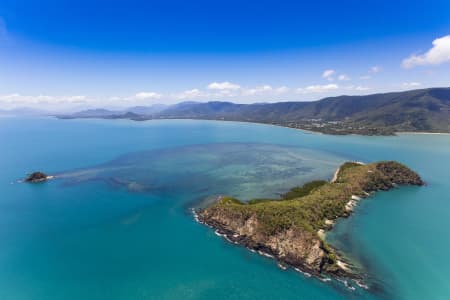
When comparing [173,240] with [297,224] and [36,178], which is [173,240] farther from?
[36,178]

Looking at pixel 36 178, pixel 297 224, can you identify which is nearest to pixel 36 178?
pixel 36 178

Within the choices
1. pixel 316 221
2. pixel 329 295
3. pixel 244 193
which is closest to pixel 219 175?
pixel 244 193

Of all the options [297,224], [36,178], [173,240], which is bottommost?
[173,240]

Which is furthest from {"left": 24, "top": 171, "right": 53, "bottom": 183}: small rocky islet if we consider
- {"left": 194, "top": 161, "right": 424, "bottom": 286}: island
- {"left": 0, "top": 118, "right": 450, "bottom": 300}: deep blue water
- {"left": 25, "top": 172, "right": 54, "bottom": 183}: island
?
{"left": 194, "top": 161, "right": 424, "bottom": 286}: island

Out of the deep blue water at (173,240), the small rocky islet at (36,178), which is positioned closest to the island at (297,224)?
the deep blue water at (173,240)

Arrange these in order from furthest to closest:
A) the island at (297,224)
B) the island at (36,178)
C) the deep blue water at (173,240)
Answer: the island at (36,178)
the island at (297,224)
the deep blue water at (173,240)

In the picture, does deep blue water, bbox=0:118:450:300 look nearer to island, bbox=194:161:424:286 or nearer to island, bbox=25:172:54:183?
island, bbox=194:161:424:286

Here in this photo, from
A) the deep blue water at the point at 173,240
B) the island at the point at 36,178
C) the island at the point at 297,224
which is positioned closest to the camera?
the deep blue water at the point at 173,240

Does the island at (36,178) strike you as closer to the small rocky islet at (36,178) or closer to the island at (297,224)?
the small rocky islet at (36,178)
